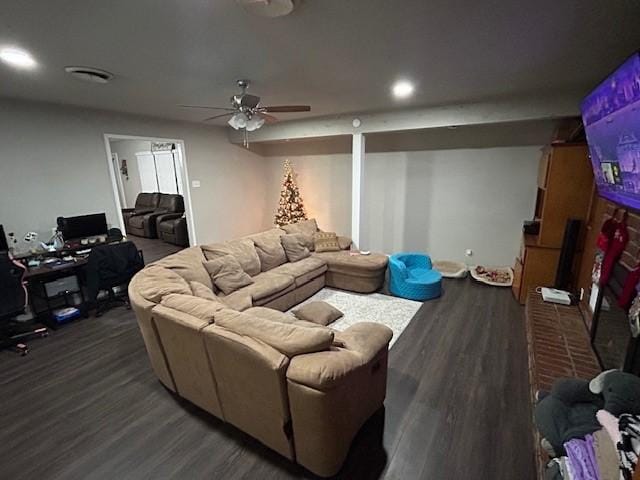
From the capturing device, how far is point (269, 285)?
362 centimetres

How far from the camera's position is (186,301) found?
2125 mm

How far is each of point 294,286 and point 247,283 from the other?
65 centimetres

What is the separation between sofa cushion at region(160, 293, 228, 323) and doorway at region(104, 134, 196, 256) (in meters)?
4.68

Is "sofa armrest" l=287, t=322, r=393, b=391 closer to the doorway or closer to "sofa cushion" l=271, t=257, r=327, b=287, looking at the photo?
"sofa cushion" l=271, t=257, r=327, b=287

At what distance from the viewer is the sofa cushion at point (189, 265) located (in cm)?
308

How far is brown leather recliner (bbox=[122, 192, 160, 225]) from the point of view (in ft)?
26.9

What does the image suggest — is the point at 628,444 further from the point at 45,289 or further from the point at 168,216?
the point at 168,216

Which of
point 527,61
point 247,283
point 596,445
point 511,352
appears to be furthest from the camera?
point 247,283

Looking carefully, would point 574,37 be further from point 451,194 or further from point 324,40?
point 451,194

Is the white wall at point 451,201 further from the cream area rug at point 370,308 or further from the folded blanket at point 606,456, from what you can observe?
the folded blanket at point 606,456

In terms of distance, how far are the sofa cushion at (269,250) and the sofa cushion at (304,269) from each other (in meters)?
0.11

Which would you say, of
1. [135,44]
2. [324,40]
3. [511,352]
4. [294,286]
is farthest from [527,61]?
[294,286]

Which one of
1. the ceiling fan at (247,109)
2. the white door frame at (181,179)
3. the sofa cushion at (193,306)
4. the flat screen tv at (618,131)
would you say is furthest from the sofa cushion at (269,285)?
the flat screen tv at (618,131)

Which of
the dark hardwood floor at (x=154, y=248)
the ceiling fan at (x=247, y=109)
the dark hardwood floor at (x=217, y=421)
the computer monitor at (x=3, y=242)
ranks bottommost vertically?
the dark hardwood floor at (x=217, y=421)
